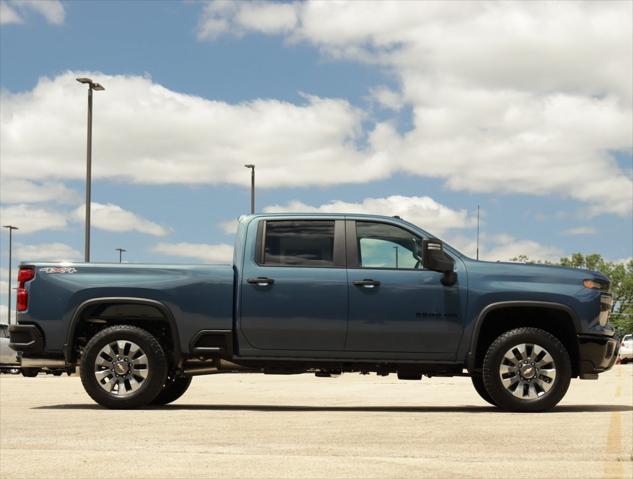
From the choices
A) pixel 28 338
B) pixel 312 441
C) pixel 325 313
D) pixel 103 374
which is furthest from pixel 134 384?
pixel 312 441

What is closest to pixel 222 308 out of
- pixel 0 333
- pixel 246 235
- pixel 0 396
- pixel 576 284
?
pixel 246 235

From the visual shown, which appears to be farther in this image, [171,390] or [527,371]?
[171,390]

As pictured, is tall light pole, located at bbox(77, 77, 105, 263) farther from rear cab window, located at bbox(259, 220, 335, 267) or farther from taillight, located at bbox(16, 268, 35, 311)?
rear cab window, located at bbox(259, 220, 335, 267)

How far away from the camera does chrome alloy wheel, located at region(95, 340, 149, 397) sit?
36.7 ft

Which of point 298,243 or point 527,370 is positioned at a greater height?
point 298,243

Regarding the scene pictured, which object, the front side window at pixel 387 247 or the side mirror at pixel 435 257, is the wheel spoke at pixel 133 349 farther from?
the side mirror at pixel 435 257

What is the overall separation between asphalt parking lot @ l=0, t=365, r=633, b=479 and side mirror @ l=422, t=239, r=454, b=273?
158 centimetres

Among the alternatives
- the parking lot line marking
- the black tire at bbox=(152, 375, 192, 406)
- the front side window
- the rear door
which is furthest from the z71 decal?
the parking lot line marking

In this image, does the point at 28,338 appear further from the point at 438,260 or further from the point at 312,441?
the point at 438,260

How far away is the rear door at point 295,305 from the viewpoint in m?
11.0

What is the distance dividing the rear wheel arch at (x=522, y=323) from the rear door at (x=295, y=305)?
4.99 ft

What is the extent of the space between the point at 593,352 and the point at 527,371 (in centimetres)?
81

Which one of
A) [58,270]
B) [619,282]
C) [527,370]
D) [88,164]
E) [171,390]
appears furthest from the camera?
[619,282]

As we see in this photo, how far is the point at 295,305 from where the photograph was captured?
Answer: 1104 centimetres
